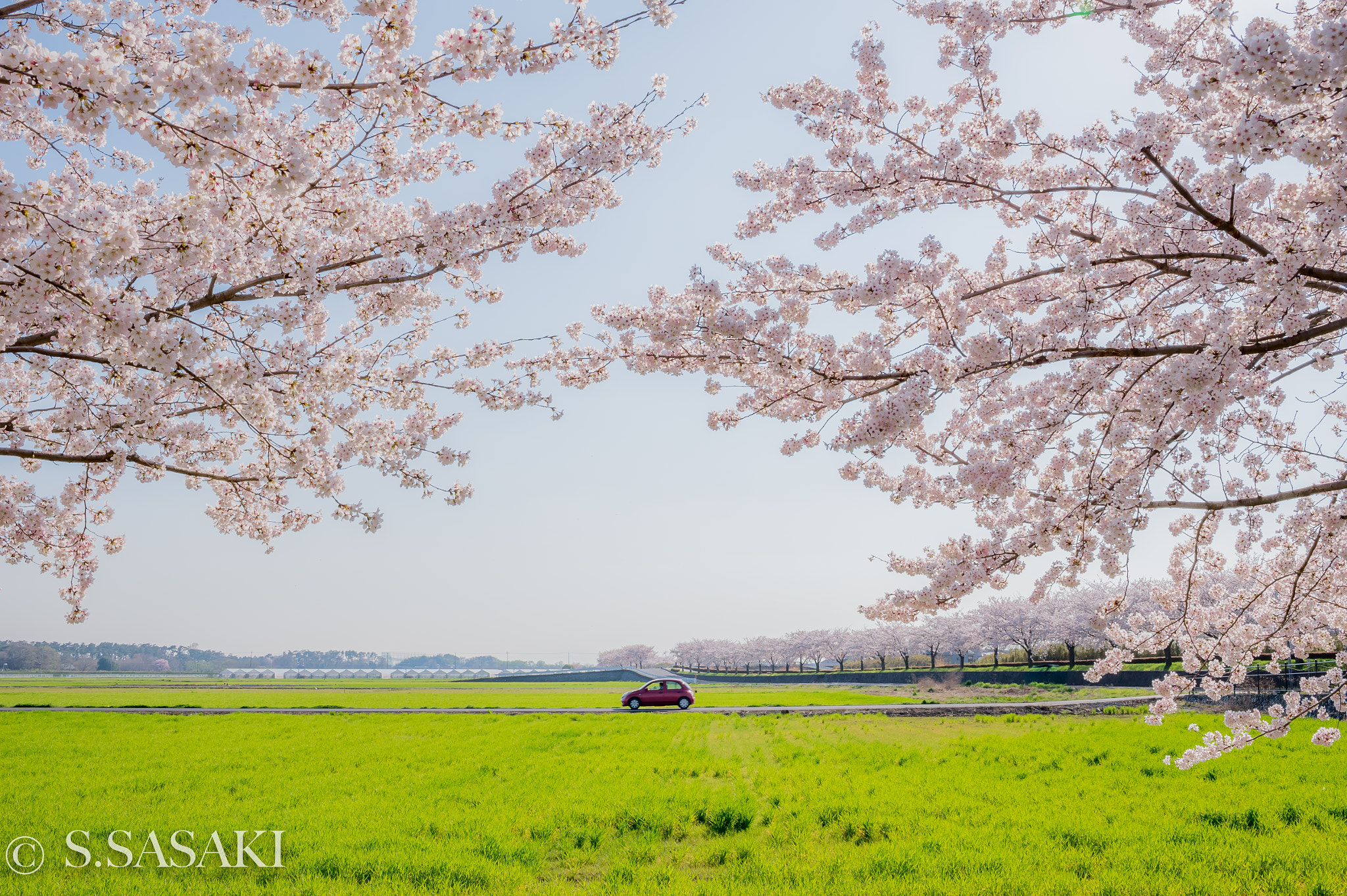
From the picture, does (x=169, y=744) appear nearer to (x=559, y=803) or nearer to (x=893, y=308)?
(x=559, y=803)

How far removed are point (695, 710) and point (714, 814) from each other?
1773cm

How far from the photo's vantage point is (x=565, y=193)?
560 cm

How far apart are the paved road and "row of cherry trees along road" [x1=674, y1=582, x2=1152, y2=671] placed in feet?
18.1

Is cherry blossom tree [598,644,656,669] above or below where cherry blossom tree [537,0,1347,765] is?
below

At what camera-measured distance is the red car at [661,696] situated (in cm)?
2561

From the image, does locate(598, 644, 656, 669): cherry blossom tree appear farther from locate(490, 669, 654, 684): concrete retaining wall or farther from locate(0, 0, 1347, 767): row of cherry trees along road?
locate(0, 0, 1347, 767): row of cherry trees along road

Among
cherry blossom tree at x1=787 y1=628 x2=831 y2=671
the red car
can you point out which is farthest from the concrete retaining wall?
the red car

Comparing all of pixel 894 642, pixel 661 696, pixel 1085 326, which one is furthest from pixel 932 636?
pixel 1085 326

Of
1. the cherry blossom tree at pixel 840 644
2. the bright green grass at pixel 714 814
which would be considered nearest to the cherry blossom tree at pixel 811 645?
the cherry blossom tree at pixel 840 644

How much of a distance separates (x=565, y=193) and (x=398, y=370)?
274 cm

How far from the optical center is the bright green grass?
18.4 feet

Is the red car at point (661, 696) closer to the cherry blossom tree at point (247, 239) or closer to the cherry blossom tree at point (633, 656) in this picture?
the cherry blossom tree at point (247, 239)

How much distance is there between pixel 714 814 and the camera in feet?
24.2

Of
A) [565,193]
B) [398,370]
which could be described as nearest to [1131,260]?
[565,193]
